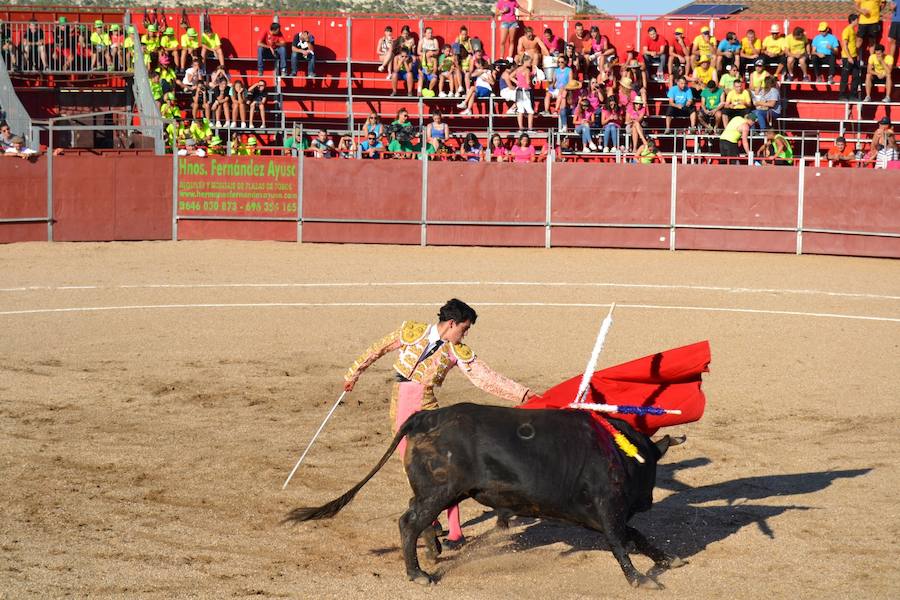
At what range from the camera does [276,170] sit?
22109mm

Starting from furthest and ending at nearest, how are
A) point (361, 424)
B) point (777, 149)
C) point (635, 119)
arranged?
point (635, 119) < point (777, 149) < point (361, 424)

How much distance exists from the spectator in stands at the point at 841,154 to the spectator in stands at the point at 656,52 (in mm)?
3765

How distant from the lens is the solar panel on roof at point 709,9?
32188 millimetres

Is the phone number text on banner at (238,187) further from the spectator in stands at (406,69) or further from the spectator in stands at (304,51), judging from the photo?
the spectator in stands at (304,51)

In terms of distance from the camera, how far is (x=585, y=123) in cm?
2406

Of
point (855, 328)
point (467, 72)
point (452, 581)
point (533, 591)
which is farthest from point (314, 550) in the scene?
point (467, 72)

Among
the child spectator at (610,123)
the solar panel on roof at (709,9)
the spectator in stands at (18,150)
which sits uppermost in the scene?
the solar panel on roof at (709,9)

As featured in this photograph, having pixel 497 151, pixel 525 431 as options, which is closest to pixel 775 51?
pixel 497 151

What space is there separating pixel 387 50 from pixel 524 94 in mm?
3426

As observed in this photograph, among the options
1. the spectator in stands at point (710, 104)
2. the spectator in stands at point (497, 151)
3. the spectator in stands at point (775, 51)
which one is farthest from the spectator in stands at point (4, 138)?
the spectator in stands at point (775, 51)

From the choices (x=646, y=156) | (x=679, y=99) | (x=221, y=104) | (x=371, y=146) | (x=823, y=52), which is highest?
(x=823, y=52)

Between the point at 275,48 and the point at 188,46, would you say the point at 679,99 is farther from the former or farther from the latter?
the point at 188,46

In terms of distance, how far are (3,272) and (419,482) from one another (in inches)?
515

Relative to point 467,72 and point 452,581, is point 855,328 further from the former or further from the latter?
point 467,72
